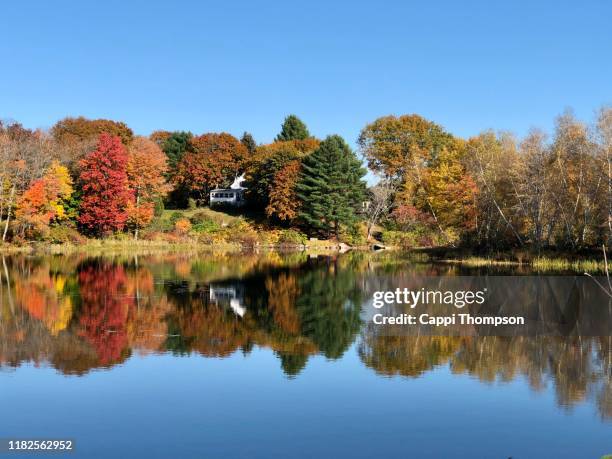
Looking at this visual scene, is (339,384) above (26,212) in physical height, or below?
below

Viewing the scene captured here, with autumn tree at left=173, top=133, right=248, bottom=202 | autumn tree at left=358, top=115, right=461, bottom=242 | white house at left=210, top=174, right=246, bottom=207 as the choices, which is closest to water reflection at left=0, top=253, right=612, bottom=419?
autumn tree at left=358, top=115, right=461, bottom=242

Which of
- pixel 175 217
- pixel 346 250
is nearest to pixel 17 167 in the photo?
pixel 175 217

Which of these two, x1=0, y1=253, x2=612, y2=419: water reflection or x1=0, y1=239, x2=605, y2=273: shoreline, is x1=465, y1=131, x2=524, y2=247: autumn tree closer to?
x1=0, y1=239, x2=605, y2=273: shoreline

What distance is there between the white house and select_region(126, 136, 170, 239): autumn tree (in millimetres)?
14195

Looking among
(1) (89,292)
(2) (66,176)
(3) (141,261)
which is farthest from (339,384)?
(2) (66,176)

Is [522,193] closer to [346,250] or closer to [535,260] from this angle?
[535,260]

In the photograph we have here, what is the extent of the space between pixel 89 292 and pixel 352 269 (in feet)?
58.3

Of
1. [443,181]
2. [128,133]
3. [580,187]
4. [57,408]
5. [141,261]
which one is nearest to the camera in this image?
[57,408]

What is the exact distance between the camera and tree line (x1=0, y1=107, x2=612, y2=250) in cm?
3659

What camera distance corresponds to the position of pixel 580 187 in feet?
114

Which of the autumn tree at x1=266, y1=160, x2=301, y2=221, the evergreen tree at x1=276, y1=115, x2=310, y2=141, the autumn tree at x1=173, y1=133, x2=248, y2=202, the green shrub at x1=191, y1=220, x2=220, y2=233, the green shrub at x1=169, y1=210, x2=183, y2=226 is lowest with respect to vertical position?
the green shrub at x1=191, y1=220, x2=220, y2=233

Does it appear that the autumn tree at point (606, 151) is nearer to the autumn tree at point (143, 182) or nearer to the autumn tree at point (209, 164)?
the autumn tree at point (143, 182)

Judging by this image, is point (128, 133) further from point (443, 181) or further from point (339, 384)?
point (339, 384)

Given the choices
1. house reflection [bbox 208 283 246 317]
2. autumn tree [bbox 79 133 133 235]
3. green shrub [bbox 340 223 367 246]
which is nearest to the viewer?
house reflection [bbox 208 283 246 317]
